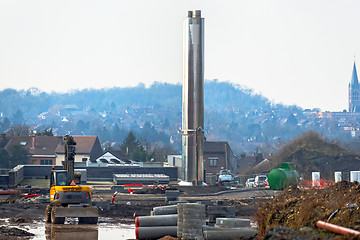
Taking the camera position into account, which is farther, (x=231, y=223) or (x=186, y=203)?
(x=186, y=203)

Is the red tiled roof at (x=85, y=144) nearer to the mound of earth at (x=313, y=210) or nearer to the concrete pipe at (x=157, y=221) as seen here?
the concrete pipe at (x=157, y=221)

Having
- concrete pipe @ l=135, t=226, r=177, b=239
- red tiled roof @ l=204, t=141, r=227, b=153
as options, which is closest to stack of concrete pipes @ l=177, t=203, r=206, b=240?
concrete pipe @ l=135, t=226, r=177, b=239

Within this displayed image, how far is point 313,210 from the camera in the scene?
846 inches

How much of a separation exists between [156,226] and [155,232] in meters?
0.49

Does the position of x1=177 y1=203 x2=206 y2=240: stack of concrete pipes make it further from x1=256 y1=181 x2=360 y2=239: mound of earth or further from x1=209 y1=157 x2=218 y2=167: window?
x1=209 y1=157 x2=218 y2=167: window

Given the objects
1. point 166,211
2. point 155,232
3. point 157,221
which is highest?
point 166,211

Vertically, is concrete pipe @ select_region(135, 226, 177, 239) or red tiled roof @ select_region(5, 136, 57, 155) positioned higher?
red tiled roof @ select_region(5, 136, 57, 155)

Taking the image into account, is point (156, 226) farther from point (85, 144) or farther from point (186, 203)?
point (85, 144)

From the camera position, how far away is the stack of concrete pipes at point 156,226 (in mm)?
27219

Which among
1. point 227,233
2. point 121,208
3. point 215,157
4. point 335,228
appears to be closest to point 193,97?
point 121,208

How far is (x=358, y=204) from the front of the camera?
21047mm

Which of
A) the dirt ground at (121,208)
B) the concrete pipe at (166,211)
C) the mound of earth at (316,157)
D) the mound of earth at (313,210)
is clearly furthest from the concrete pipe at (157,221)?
the mound of earth at (316,157)

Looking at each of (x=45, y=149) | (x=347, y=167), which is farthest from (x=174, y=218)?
(x=45, y=149)

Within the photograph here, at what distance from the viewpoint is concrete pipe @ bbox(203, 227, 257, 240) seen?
2394 centimetres
